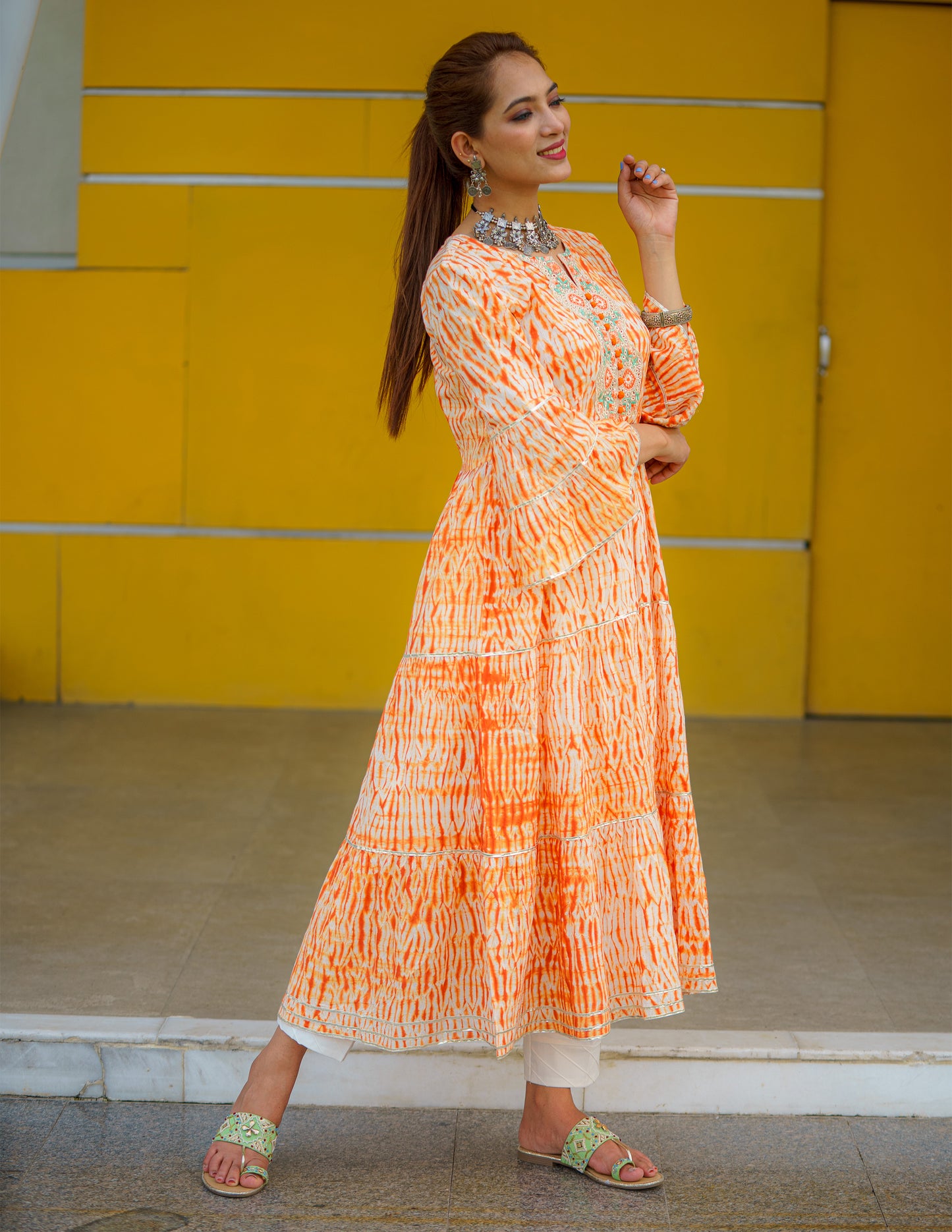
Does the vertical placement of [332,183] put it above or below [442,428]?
above

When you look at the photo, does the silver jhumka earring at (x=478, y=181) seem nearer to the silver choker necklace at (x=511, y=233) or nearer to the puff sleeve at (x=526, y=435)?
the silver choker necklace at (x=511, y=233)

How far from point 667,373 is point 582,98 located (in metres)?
3.44

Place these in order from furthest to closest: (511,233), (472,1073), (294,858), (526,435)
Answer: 1. (294,858)
2. (472,1073)
3. (511,233)
4. (526,435)

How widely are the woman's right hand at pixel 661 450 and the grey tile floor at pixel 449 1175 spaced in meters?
1.17

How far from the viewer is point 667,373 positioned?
2.26 metres

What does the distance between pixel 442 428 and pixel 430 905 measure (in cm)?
351

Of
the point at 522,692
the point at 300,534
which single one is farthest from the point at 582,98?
the point at 522,692

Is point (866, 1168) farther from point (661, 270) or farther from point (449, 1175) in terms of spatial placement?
point (661, 270)

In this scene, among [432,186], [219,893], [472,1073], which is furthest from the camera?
[219,893]

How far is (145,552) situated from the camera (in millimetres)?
5523

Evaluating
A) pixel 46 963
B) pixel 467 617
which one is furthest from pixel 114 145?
pixel 467 617

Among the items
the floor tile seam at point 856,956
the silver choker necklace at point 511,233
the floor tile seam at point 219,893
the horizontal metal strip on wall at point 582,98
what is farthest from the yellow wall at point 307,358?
the silver choker necklace at point 511,233

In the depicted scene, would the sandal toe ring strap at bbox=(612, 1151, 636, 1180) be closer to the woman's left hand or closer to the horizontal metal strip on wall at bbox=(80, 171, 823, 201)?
the woman's left hand

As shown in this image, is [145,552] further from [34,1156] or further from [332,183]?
[34,1156]
